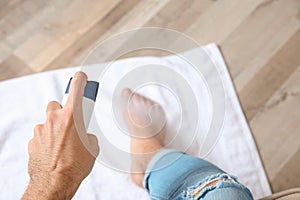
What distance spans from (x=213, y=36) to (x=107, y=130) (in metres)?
0.43

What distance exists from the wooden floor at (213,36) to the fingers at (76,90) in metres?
0.43

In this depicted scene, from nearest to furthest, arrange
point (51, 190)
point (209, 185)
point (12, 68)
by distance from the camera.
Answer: point (51, 190), point (209, 185), point (12, 68)

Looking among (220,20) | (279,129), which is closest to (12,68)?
(220,20)

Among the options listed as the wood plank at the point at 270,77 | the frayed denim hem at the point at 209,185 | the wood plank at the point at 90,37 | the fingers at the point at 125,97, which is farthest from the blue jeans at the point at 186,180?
the wood plank at the point at 90,37

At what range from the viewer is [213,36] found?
1122 millimetres

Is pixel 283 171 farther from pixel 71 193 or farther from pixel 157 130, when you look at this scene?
pixel 71 193

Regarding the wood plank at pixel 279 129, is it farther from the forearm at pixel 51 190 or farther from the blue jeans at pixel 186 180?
the forearm at pixel 51 190

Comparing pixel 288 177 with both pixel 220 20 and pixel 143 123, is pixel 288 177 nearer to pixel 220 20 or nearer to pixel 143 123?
pixel 143 123

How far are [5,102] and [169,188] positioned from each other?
0.47 metres

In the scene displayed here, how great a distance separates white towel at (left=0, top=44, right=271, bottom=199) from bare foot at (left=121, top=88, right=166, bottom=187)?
0.07 ft

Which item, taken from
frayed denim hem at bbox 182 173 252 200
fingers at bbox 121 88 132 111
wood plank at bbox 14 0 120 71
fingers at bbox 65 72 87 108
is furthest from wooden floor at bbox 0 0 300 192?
fingers at bbox 65 72 87 108

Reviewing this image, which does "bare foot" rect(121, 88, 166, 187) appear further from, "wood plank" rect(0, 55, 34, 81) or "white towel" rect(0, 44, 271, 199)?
"wood plank" rect(0, 55, 34, 81)

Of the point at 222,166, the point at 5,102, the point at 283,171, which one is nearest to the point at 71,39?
the point at 5,102

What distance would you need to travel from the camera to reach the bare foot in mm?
924
